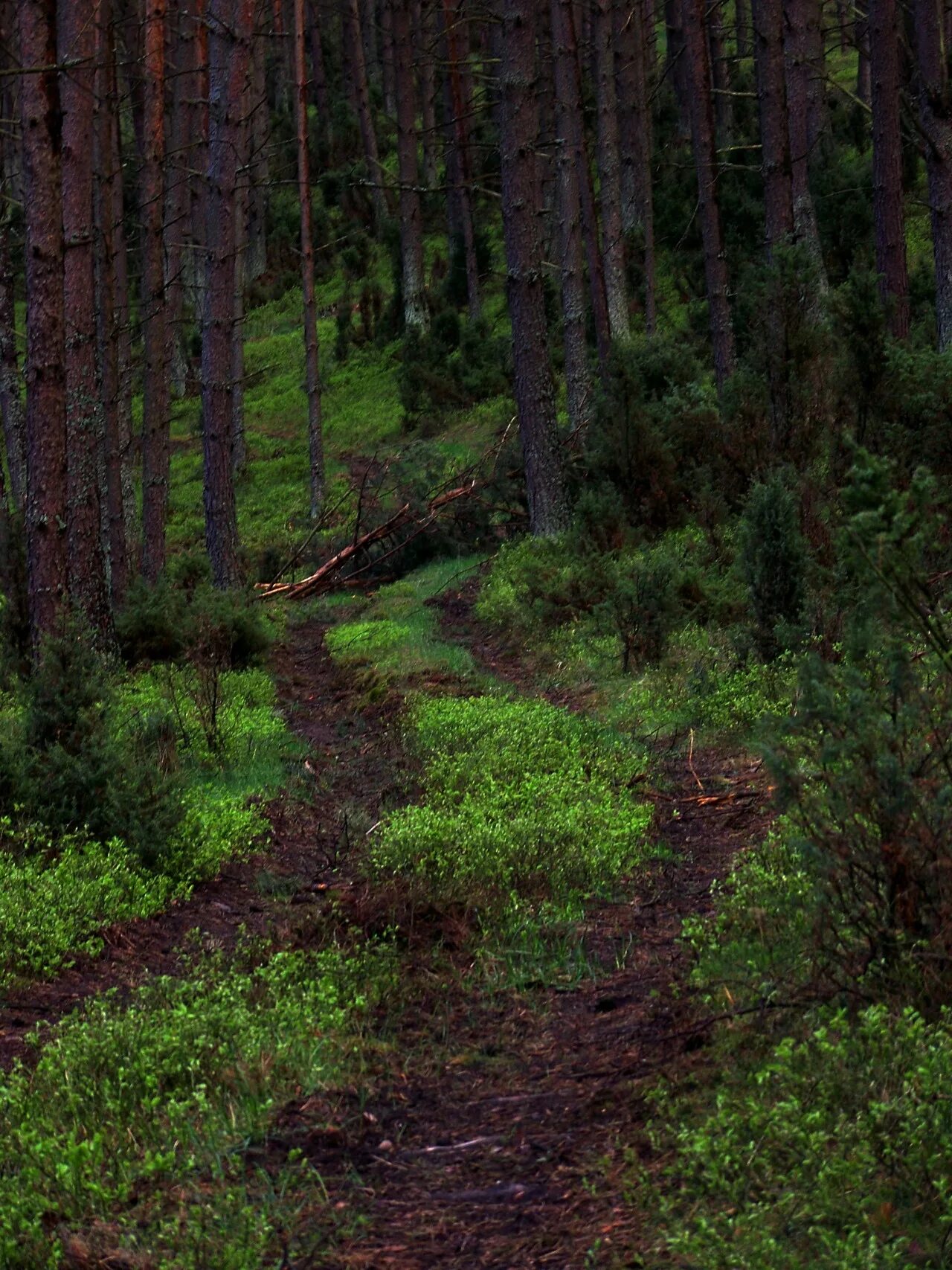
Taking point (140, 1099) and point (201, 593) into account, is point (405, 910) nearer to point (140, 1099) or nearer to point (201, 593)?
point (140, 1099)

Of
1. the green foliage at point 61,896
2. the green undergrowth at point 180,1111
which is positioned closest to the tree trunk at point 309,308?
the green foliage at point 61,896

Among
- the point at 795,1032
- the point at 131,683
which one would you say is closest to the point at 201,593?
the point at 131,683

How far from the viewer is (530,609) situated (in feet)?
45.8

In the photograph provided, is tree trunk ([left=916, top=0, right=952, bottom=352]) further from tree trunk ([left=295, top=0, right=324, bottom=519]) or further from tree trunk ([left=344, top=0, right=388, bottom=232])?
tree trunk ([left=344, top=0, right=388, bottom=232])

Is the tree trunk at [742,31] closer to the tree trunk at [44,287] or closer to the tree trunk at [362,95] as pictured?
the tree trunk at [362,95]

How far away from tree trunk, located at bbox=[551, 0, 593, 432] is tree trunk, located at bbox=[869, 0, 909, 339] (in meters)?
4.53

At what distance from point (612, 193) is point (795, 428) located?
12565mm

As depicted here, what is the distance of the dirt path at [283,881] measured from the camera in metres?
6.27

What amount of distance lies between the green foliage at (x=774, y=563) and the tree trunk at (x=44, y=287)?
5466 millimetres

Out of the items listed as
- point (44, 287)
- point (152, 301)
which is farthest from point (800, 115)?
point (44, 287)

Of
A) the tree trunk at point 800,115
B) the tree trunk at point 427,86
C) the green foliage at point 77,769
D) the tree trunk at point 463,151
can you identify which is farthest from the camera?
the tree trunk at point 427,86

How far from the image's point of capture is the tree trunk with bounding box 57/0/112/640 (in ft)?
40.3

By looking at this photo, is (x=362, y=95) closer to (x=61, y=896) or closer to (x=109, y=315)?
(x=109, y=315)

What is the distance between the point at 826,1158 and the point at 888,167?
1510 centimetres
